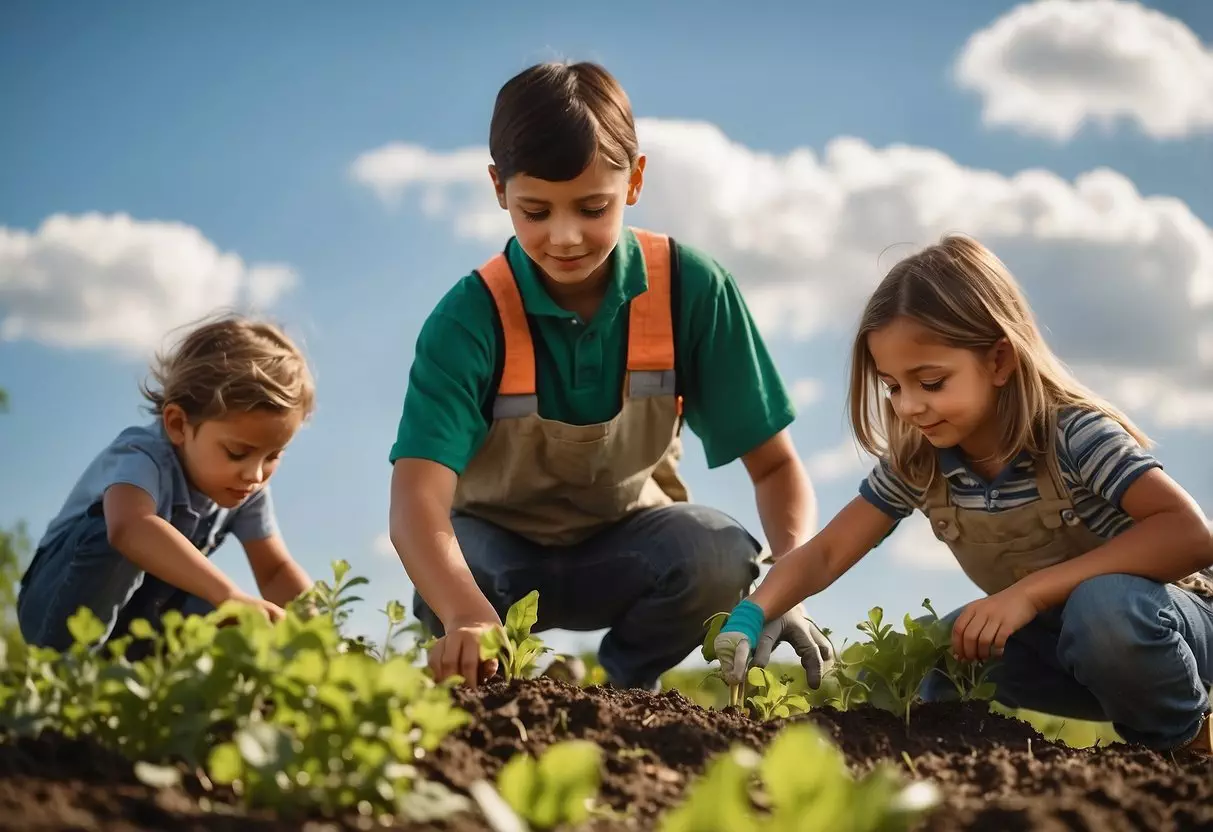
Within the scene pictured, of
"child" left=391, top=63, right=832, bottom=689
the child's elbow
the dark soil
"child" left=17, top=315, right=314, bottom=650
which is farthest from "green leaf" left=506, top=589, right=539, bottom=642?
"child" left=17, top=315, right=314, bottom=650

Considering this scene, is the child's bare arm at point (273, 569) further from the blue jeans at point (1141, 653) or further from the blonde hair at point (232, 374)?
the blue jeans at point (1141, 653)

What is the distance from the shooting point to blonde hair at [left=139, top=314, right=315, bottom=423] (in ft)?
13.6

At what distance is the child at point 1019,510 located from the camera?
2.95 meters

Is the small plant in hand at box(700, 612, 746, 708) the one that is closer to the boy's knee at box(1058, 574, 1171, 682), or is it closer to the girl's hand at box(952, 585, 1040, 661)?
the girl's hand at box(952, 585, 1040, 661)

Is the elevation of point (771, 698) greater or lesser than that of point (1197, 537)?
lesser

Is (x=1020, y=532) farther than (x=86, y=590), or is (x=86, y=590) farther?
(x=86, y=590)

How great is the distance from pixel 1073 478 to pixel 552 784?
222 centimetres

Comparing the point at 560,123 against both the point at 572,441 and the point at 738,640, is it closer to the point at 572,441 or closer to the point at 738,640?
the point at 572,441

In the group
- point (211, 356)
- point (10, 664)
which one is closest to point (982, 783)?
point (10, 664)

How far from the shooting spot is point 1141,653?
9.70 feet

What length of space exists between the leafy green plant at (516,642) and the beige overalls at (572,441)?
3.83ft

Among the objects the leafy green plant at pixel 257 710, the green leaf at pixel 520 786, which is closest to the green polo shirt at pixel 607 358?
the leafy green plant at pixel 257 710

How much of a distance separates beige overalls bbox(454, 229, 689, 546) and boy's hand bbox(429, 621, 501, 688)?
1.20m

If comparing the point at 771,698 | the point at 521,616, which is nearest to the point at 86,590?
the point at 521,616
